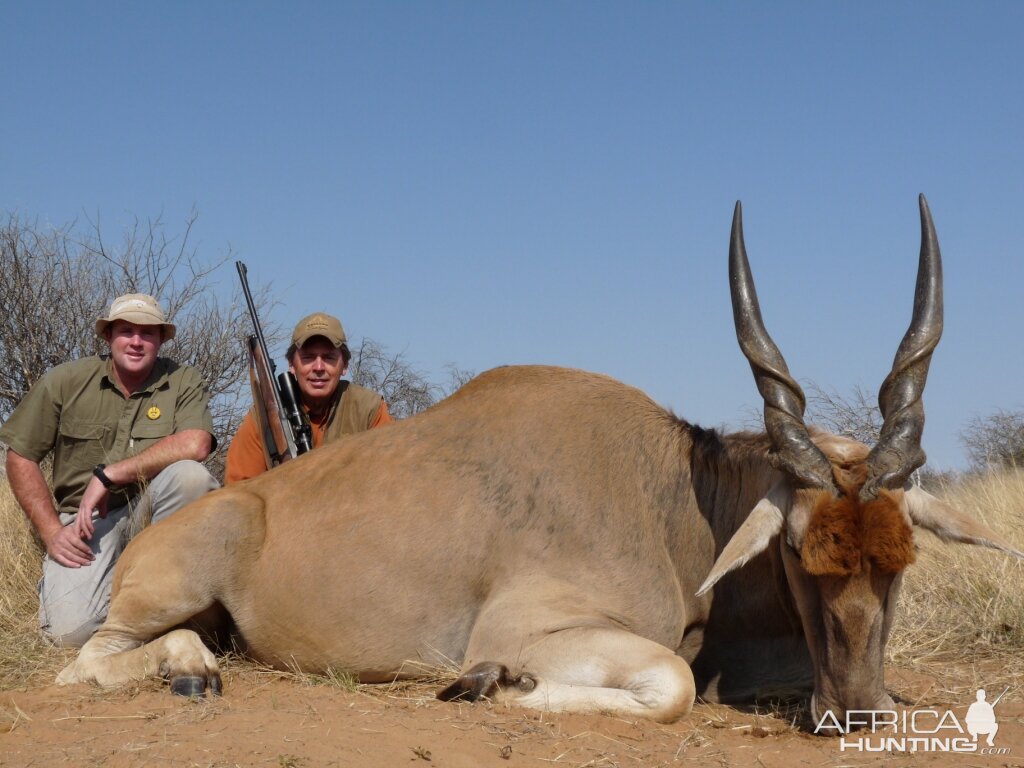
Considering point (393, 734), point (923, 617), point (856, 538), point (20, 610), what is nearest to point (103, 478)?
point (20, 610)

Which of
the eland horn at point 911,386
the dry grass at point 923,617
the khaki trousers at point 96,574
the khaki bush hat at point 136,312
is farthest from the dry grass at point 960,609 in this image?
the khaki bush hat at point 136,312

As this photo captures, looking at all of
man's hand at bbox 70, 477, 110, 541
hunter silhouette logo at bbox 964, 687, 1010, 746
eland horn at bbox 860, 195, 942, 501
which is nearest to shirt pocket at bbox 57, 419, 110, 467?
man's hand at bbox 70, 477, 110, 541

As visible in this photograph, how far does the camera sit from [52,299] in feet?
43.4

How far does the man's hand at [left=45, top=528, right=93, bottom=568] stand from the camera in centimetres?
666

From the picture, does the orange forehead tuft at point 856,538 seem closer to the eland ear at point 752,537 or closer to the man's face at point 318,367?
the eland ear at point 752,537

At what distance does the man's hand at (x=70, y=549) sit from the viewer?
666 cm

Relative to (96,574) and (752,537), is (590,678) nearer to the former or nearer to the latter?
(752,537)

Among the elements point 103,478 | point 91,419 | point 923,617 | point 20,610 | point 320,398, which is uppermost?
point 320,398

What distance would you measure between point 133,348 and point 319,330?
3.86 feet

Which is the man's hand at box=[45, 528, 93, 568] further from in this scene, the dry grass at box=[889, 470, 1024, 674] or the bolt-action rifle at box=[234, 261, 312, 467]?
the dry grass at box=[889, 470, 1024, 674]

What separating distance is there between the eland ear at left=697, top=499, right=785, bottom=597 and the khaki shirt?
392cm

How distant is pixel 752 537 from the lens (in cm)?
434

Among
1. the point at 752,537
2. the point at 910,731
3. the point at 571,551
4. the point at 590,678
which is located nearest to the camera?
the point at 910,731

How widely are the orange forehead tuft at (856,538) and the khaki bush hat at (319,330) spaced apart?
4036 mm
